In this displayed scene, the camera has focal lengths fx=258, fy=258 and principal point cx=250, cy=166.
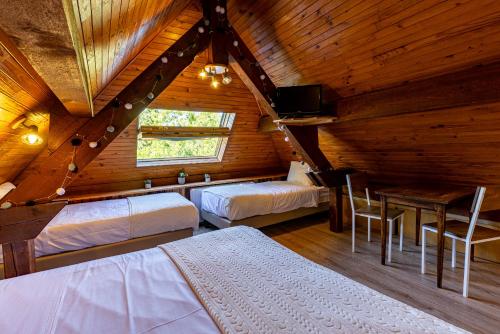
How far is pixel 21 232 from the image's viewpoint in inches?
77.1

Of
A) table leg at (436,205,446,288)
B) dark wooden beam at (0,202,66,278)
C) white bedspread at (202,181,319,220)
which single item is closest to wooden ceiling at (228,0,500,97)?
table leg at (436,205,446,288)

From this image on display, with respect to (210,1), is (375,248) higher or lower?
lower

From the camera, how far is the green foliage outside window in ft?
13.0

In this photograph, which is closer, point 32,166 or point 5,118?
point 5,118

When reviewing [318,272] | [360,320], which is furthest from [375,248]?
[360,320]

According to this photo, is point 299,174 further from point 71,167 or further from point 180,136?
point 71,167

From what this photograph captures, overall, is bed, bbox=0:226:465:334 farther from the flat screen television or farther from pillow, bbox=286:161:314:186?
pillow, bbox=286:161:314:186

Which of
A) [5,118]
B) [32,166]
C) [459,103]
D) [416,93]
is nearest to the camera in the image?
[5,118]

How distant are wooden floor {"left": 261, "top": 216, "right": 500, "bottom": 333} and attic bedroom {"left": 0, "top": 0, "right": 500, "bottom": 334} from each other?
21 mm


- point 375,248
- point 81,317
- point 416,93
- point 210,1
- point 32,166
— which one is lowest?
point 375,248

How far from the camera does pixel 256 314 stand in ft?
3.35

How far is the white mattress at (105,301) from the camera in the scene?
38.6 inches

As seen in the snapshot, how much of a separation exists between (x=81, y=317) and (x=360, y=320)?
1093 millimetres

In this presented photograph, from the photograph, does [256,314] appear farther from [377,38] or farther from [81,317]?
[377,38]
